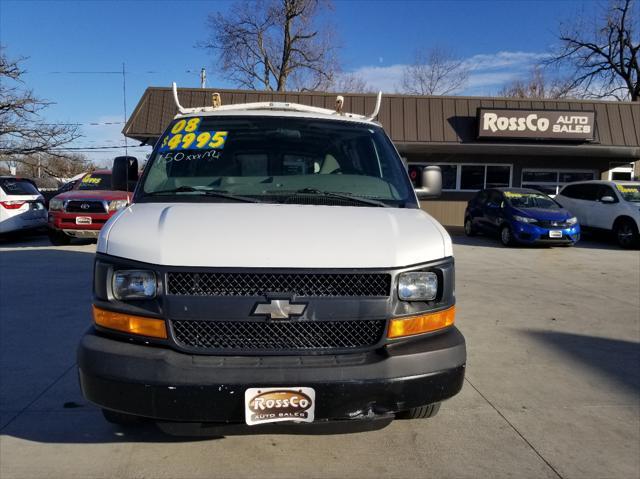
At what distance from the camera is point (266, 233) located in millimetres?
2576

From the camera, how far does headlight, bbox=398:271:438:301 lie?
102 inches

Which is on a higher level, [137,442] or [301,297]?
[301,297]

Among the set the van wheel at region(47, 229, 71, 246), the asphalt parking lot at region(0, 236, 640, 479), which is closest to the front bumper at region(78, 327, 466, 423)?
the asphalt parking lot at region(0, 236, 640, 479)

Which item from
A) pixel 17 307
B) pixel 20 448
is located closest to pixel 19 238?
pixel 17 307

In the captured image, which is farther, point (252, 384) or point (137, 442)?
point (137, 442)

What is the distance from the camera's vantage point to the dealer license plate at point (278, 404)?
238 centimetres

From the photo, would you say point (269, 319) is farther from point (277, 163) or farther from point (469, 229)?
point (469, 229)

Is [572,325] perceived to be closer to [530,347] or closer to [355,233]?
[530,347]

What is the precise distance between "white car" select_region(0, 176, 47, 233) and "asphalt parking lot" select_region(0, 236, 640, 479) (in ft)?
21.9

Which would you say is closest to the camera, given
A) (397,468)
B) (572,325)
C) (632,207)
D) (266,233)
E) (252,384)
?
(252,384)

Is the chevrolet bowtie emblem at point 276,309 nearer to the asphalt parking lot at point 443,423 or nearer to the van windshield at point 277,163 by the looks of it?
the van windshield at point 277,163

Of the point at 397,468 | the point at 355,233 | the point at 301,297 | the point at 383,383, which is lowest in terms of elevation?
the point at 397,468

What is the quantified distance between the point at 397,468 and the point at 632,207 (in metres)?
12.6

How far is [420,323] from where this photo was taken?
2633mm
